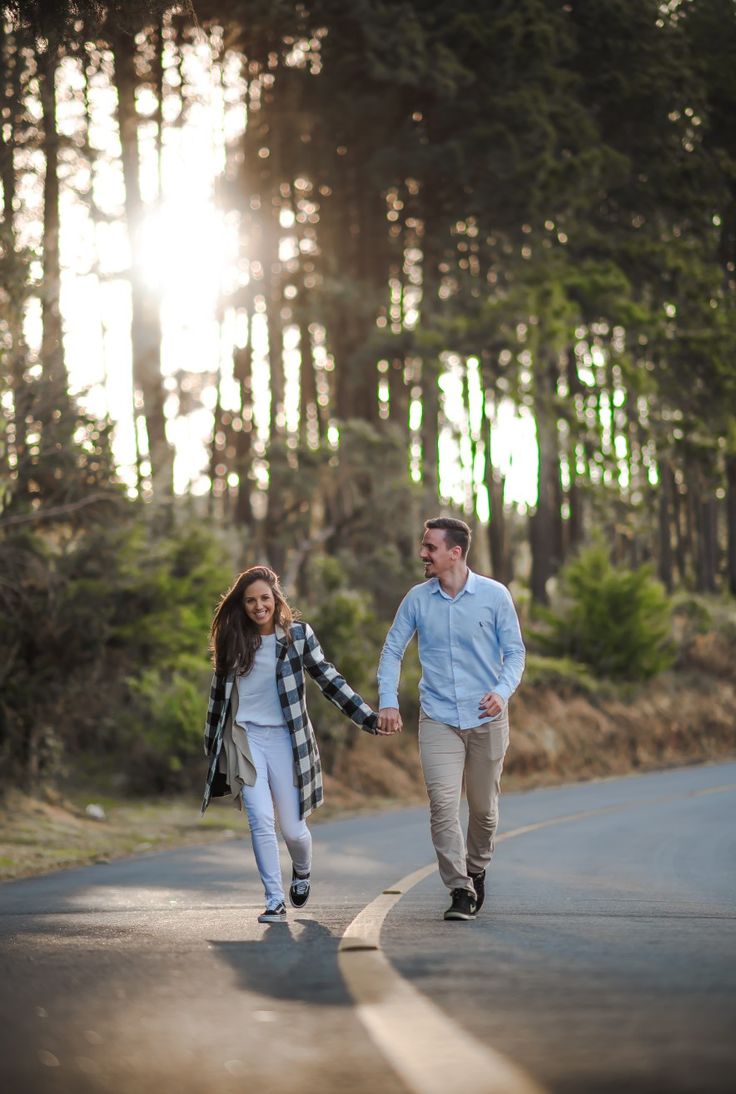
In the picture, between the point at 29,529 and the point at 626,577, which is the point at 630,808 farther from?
the point at 626,577

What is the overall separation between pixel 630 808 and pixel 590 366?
19713mm

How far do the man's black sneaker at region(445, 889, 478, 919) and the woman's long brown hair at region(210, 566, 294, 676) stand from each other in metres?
1.78

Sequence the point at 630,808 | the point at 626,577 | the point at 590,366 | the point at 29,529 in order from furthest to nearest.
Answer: the point at 590,366
the point at 626,577
the point at 630,808
the point at 29,529

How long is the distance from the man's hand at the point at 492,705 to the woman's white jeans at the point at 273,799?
48.1 inches

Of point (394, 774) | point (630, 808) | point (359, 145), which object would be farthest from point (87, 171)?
point (630, 808)

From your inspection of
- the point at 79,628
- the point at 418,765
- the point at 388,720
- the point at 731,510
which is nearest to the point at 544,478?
the point at 731,510

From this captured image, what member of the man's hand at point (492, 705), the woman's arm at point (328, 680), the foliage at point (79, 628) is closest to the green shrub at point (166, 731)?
the foliage at point (79, 628)

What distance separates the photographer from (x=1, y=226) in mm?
18297

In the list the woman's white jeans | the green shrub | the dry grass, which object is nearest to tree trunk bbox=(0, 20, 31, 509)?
the dry grass

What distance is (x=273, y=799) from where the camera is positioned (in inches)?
402

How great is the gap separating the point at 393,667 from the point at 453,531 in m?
0.85

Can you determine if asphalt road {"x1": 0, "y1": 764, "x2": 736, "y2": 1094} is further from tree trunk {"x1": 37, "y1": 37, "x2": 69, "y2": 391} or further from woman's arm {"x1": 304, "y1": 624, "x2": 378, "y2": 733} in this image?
tree trunk {"x1": 37, "y1": 37, "x2": 69, "y2": 391}

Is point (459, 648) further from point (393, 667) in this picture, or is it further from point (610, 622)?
point (610, 622)

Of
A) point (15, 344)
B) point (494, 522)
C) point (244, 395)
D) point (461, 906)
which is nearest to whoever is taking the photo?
point (461, 906)
